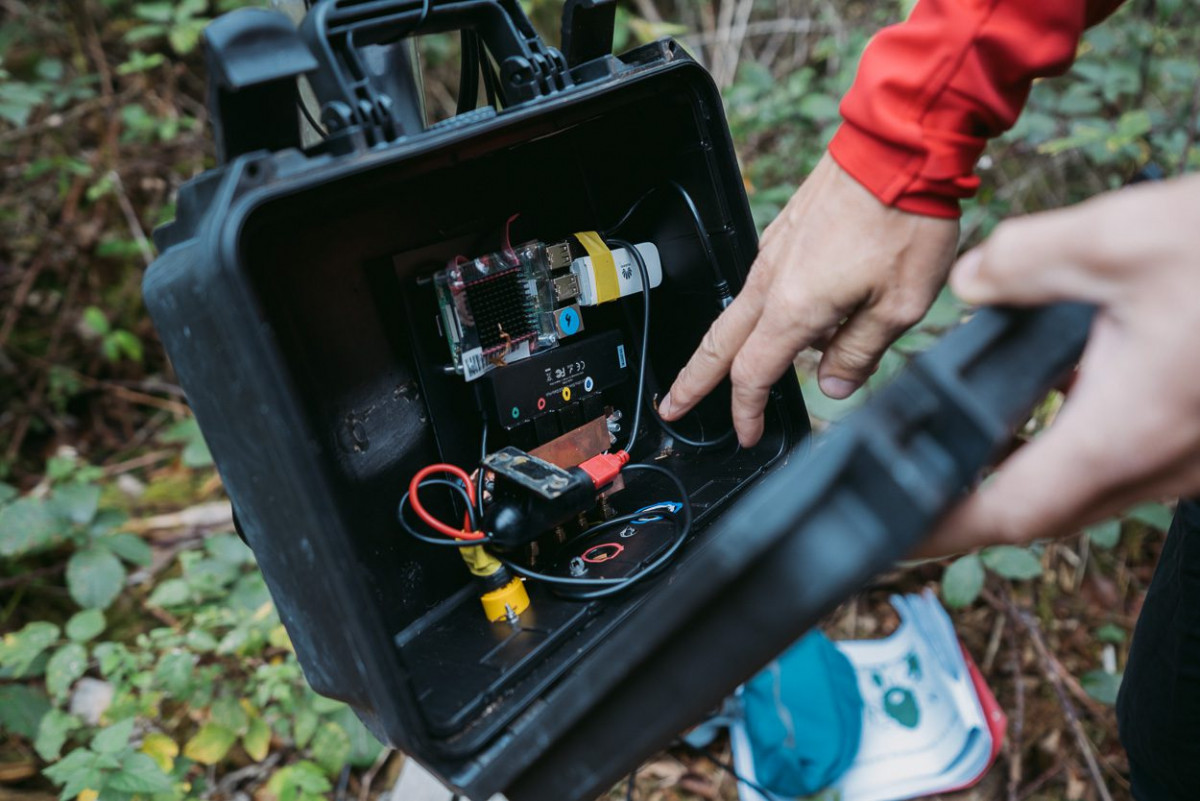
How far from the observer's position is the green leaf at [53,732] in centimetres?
99

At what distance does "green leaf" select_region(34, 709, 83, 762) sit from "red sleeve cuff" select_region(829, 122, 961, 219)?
115 centimetres

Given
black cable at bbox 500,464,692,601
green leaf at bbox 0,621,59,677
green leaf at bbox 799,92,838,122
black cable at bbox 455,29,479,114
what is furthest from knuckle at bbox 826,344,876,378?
green leaf at bbox 0,621,59,677

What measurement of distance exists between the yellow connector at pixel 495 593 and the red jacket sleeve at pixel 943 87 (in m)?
0.50

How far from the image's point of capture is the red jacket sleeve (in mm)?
617

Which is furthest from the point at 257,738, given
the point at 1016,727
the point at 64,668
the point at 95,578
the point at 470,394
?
the point at 1016,727

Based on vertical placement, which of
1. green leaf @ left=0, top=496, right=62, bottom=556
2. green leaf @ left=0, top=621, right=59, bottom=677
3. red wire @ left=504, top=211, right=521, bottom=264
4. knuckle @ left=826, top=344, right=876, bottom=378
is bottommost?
green leaf @ left=0, top=621, right=59, bottom=677

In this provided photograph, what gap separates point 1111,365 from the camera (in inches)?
16.3

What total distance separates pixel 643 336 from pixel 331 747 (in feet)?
2.36

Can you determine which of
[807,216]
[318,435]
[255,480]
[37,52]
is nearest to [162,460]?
[37,52]

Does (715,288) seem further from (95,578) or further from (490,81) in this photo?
(95,578)

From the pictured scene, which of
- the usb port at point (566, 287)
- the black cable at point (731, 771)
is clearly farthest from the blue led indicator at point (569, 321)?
the black cable at point (731, 771)

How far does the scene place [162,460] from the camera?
1.89 metres

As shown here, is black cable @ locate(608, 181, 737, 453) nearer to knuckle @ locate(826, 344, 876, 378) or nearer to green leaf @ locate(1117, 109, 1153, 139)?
knuckle @ locate(826, 344, 876, 378)

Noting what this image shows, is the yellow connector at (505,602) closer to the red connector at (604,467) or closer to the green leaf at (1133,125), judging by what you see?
the red connector at (604,467)
